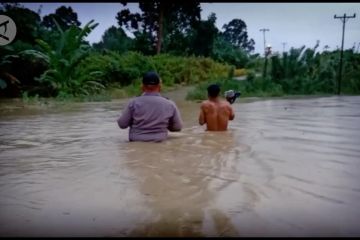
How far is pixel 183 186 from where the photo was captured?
12.5ft

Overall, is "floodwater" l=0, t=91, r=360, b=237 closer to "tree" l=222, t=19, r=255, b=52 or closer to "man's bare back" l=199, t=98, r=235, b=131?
"man's bare back" l=199, t=98, r=235, b=131

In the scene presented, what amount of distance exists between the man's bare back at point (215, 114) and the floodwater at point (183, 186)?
177mm

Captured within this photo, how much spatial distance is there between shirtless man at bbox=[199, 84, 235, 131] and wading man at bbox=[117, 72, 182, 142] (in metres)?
1.09

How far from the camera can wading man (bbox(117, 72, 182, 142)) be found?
5.54 metres

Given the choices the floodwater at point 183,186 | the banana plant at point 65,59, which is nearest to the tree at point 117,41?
the banana plant at point 65,59

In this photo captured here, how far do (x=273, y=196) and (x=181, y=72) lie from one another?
74.2ft

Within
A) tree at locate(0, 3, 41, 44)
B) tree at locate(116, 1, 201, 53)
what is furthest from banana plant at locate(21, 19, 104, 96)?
tree at locate(116, 1, 201, 53)

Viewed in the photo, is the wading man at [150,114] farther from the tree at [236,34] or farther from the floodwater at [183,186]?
the tree at [236,34]

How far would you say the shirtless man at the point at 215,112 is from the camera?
6655mm

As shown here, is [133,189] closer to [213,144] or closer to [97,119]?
[213,144]

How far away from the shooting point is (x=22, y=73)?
17.1m

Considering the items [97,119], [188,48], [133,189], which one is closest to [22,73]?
[97,119]

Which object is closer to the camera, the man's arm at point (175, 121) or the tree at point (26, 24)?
the man's arm at point (175, 121)

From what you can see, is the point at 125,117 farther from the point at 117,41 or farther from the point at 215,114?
the point at 117,41
